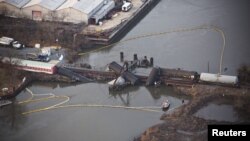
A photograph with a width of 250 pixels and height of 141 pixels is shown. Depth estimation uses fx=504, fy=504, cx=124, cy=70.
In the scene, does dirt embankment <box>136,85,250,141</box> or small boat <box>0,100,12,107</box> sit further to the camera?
small boat <box>0,100,12,107</box>

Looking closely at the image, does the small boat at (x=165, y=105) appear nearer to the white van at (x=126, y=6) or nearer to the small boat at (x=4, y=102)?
the small boat at (x=4, y=102)

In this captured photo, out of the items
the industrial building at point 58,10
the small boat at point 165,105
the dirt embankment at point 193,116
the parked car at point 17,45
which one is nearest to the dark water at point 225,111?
the dirt embankment at point 193,116

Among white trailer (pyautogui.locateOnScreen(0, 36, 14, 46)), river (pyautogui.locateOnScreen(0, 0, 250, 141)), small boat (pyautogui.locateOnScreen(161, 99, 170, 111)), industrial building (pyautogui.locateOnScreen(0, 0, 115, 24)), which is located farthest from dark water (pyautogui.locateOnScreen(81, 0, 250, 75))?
white trailer (pyautogui.locateOnScreen(0, 36, 14, 46))

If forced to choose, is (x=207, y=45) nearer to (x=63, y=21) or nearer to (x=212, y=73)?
(x=212, y=73)

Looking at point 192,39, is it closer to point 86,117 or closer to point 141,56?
point 141,56

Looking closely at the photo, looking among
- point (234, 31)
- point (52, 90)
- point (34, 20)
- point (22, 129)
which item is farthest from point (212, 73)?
point (34, 20)

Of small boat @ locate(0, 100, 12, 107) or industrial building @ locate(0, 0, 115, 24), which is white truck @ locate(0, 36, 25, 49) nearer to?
industrial building @ locate(0, 0, 115, 24)
